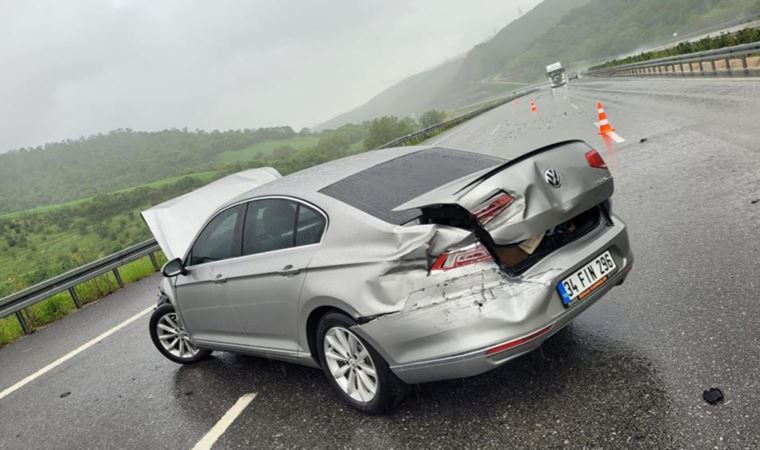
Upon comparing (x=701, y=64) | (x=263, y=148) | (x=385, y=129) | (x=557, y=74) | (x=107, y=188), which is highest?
(x=107, y=188)

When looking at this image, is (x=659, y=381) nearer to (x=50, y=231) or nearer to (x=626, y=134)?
(x=626, y=134)

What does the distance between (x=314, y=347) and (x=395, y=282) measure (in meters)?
1.11

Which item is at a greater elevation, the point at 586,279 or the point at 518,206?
the point at 518,206

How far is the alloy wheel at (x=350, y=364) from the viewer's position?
12.8 feet

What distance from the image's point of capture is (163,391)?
218 inches

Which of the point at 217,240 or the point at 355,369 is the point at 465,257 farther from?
the point at 217,240

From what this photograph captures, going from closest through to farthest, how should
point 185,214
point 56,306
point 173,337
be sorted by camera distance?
point 173,337 → point 185,214 → point 56,306

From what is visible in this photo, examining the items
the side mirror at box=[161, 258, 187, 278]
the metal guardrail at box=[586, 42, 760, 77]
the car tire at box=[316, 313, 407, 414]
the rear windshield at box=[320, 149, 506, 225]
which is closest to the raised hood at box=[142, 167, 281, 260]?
the side mirror at box=[161, 258, 187, 278]

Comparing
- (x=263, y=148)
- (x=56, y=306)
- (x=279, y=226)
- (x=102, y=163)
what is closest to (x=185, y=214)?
(x=279, y=226)

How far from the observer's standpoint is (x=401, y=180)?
433cm

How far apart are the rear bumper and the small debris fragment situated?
31.1 inches

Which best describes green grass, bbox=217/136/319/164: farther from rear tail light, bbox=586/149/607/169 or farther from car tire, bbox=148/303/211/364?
rear tail light, bbox=586/149/607/169

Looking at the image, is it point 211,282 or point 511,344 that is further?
point 211,282

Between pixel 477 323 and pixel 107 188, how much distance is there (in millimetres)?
64084
